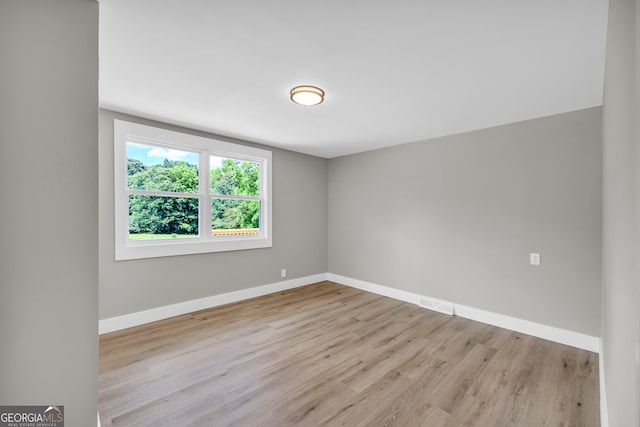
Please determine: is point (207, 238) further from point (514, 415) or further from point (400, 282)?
point (514, 415)

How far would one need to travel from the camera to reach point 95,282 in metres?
1.47

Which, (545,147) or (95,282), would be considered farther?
(545,147)

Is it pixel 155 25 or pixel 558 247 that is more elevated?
pixel 155 25

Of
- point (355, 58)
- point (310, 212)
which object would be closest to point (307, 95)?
point (355, 58)

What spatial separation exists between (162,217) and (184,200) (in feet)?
1.12

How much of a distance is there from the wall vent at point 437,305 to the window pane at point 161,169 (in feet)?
11.4

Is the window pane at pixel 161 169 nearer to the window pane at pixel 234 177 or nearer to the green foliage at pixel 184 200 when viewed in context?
the green foliage at pixel 184 200

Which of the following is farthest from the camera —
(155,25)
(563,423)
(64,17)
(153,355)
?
(153,355)

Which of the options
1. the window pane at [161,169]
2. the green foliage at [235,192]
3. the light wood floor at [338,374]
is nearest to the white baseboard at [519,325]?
the light wood floor at [338,374]

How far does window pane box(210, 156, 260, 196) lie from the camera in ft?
12.8

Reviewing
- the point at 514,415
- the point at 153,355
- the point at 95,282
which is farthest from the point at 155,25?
the point at 514,415

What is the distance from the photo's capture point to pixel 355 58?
1.92m

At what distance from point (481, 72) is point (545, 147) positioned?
1519 millimetres

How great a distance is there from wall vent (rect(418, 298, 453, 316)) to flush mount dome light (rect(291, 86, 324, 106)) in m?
3.00
